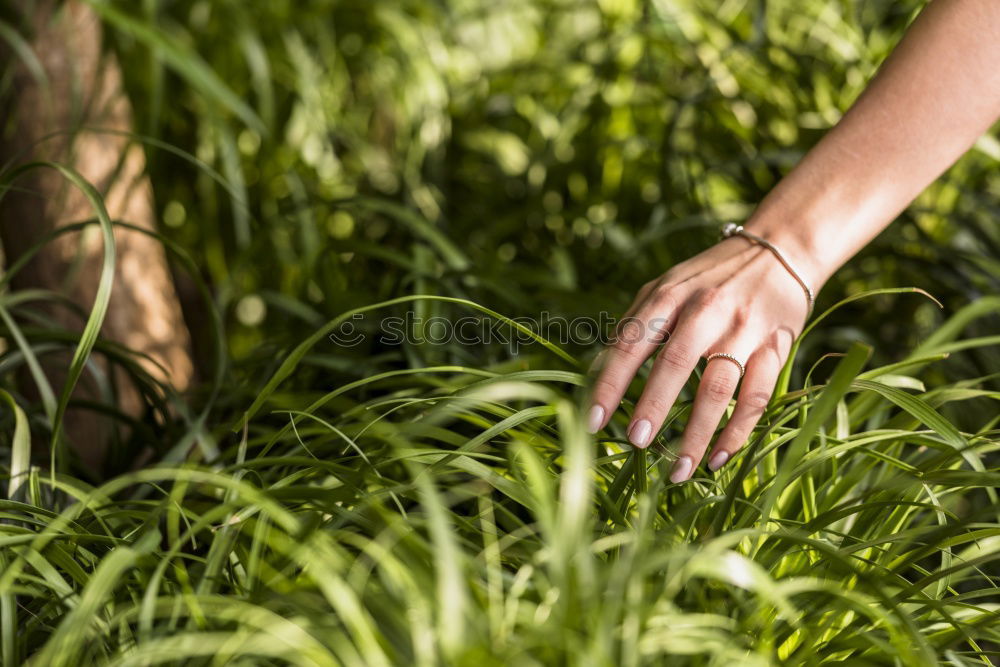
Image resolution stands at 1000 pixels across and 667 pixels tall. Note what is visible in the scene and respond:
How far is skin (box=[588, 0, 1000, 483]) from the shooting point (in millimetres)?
483

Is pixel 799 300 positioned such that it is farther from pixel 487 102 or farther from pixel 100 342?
pixel 487 102

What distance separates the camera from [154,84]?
939 millimetres

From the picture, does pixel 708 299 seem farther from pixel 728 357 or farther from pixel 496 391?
pixel 496 391

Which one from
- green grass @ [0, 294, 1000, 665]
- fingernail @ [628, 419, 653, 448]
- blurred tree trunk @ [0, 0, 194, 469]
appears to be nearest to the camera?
green grass @ [0, 294, 1000, 665]

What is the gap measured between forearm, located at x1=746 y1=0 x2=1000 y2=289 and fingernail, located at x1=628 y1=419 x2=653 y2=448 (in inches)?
6.1

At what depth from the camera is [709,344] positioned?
0.49m

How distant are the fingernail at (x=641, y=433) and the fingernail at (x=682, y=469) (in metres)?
0.03

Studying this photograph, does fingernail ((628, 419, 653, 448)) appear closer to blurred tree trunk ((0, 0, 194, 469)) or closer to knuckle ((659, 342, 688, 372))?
knuckle ((659, 342, 688, 372))

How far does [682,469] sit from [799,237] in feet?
0.58

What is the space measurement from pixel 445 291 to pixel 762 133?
50 cm

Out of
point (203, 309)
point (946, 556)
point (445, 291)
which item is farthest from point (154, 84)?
point (946, 556)

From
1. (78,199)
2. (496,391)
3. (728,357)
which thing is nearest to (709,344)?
(728,357)

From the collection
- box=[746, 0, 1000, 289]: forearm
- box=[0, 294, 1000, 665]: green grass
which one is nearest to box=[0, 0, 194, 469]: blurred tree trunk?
box=[0, 294, 1000, 665]: green grass

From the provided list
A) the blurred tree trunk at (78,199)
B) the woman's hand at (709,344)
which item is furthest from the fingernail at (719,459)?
the blurred tree trunk at (78,199)
